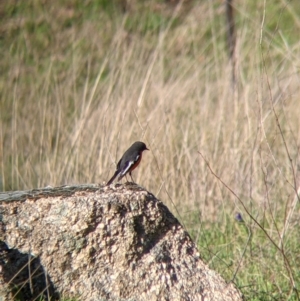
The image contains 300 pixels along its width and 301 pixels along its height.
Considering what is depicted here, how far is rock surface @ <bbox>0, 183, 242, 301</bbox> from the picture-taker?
2.96 m

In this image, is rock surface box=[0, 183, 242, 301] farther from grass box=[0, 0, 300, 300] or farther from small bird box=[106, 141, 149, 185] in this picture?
grass box=[0, 0, 300, 300]

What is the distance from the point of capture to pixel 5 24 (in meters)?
11.9

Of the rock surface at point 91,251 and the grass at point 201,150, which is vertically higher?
the rock surface at point 91,251

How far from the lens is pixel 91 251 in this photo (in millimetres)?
2975

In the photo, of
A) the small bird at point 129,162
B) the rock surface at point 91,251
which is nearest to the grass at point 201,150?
the small bird at point 129,162

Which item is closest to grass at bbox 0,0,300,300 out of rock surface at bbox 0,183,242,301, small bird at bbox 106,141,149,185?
small bird at bbox 106,141,149,185

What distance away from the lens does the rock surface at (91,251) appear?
296 cm

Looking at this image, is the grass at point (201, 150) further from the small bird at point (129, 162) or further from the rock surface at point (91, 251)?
the rock surface at point (91, 251)

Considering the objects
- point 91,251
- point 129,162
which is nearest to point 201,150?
point 129,162

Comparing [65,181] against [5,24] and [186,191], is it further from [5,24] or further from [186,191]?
[5,24]

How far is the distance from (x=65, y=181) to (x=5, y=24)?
7.00 metres

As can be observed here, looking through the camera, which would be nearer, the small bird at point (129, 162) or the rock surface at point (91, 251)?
the rock surface at point (91, 251)

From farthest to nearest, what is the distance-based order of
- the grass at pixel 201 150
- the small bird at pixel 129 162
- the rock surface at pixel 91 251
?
the grass at pixel 201 150 < the small bird at pixel 129 162 < the rock surface at pixel 91 251

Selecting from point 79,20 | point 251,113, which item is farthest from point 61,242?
point 79,20
